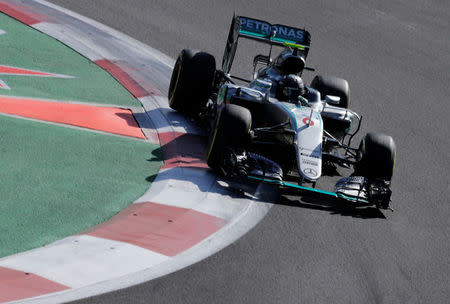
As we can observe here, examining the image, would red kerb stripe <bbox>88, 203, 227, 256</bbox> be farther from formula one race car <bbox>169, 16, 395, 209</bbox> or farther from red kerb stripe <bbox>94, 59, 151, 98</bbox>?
red kerb stripe <bbox>94, 59, 151, 98</bbox>

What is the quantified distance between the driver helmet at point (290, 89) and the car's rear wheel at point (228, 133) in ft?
4.06

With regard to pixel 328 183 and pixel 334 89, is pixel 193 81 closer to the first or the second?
pixel 334 89

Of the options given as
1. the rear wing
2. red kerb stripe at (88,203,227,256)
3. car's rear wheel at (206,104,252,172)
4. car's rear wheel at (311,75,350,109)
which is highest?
the rear wing

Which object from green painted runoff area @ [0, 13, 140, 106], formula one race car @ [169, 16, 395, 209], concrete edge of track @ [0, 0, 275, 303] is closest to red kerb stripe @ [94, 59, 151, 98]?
concrete edge of track @ [0, 0, 275, 303]

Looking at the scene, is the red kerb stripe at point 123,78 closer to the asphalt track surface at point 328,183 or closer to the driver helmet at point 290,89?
the asphalt track surface at point 328,183

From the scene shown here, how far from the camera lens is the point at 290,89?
9.95m

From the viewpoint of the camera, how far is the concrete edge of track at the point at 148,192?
6371 millimetres

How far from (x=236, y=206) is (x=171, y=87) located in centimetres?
328

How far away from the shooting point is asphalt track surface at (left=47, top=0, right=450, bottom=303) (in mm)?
6828

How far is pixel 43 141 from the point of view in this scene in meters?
8.97

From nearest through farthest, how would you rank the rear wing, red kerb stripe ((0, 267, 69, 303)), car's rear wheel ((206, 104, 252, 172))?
red kerb stripe ((0, 267, 69, 303)) → car's rear wheel ((206, 104, 252, 172)) → the rear wing

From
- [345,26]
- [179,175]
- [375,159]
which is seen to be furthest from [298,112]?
[345,26]

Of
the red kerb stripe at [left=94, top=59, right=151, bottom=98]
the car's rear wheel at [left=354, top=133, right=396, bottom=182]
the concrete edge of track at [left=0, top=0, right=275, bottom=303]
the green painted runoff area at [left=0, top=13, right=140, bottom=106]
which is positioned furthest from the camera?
the red kerb stripe at [left=94, top=59, right=151, bottom=98]

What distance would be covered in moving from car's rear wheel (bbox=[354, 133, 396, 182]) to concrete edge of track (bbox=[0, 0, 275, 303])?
3.91 ft
